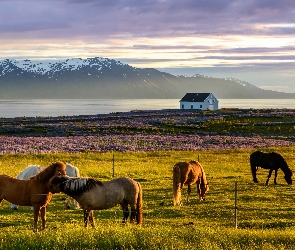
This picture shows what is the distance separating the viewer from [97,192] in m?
14.9

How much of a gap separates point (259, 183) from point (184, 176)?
10.0 m

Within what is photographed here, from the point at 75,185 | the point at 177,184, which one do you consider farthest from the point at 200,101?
the point at 75,185

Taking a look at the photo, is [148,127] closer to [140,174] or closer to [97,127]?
[97,127]

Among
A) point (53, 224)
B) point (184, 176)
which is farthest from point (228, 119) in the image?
point (53, 224)

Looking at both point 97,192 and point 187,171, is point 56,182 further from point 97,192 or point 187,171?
point 187,171

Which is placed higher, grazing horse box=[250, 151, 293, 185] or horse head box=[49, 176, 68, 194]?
horse head box=[49, 176, 68, 194]

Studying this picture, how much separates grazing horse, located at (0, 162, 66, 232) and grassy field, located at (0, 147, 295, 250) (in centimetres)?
100

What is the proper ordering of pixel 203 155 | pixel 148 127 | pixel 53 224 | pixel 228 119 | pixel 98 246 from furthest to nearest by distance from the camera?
pixel 228 119 → pixel 148 127 → pixel 203 155 → pixel 53 224 → pixel 98 246

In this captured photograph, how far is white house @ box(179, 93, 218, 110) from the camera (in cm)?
14412

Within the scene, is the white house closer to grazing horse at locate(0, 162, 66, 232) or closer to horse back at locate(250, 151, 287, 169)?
horse back at locate(250, 151, 287, 169)

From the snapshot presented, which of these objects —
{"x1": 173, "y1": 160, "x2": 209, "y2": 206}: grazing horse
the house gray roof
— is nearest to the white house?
the house gray roof

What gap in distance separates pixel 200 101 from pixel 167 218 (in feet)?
416

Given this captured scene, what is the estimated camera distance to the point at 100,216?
19.6 metres

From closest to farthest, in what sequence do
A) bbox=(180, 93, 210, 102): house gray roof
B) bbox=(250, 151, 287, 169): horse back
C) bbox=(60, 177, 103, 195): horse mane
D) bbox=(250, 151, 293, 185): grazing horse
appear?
bbox=(60, 177, 103, 195): horse mane, bbox=(250, 151, 293, 185): grazing horse, bbox=(250, 151, 287, 169): horse back, bbox=(180, 93, 210, 102): house gray roof
